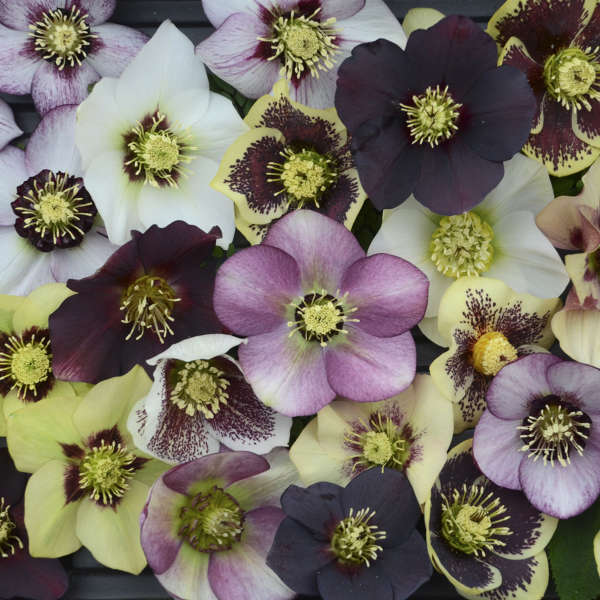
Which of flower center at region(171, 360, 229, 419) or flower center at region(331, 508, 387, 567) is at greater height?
flower center at region(171, 360, 229, 419)

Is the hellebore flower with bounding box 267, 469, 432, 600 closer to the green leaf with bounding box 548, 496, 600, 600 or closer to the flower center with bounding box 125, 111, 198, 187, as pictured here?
the green leaf with bounding box 548, 496, 600, 600

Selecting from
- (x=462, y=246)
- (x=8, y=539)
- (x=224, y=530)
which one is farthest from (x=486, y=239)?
(x=8, y=539)

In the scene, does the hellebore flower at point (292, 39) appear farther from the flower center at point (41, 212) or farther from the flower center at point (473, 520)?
the flower center at point (473, 520)

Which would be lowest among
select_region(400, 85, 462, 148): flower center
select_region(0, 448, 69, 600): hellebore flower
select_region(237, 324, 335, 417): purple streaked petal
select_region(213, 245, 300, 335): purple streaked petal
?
select_region(0, 448, 69, 600): hellebore flower

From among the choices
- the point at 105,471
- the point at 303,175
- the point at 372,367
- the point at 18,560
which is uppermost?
the point at 303,175

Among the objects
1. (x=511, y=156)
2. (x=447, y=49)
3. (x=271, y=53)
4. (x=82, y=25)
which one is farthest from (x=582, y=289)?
(x=82, y=25)

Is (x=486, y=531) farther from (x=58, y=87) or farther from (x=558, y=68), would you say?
(x=58, y=87)

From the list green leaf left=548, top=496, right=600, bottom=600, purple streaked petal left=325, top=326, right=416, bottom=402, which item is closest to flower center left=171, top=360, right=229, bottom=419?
purple streaked petal left=325, top=326, right=416, bottom=402
